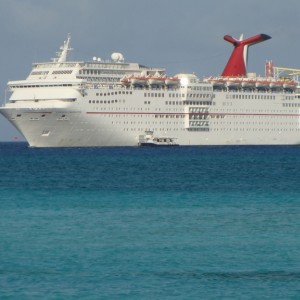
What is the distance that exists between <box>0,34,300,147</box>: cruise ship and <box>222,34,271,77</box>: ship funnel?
9.97ft

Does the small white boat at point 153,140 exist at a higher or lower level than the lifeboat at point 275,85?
lower

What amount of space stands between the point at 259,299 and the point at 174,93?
76395 mm

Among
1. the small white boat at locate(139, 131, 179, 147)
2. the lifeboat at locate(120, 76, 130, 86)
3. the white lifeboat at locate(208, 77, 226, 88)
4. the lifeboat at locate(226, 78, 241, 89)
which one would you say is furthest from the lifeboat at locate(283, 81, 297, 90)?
the lifeboat at locate(120, 76, 130, 86)

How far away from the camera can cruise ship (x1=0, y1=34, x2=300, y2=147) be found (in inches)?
3548

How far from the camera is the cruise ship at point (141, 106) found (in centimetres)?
9012

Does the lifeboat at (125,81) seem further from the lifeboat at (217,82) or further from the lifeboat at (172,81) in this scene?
the lifeboat at (217,82)

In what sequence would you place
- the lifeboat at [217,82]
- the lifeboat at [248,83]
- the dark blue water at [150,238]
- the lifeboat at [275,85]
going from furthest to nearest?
1. the lifeboat at [275,85]
2. the lifeboat at [248,83]
3. the lifeboat at [217,82]
4. the dark blue water at [150,238]

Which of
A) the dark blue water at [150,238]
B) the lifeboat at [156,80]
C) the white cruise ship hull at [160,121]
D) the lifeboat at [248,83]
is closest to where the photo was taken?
the dark blue water at [150,238]

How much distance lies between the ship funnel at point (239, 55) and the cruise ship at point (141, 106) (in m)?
3.04

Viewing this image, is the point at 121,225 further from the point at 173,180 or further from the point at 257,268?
the point at 173,180

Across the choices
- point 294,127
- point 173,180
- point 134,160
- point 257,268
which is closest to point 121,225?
point 257,268

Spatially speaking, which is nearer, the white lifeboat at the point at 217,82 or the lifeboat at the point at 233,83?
the white lifeboat at the point at 217,82

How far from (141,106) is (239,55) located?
74.7 feet

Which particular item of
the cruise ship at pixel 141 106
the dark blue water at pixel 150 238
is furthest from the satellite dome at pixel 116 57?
the dark blue water at pixel 150 238
